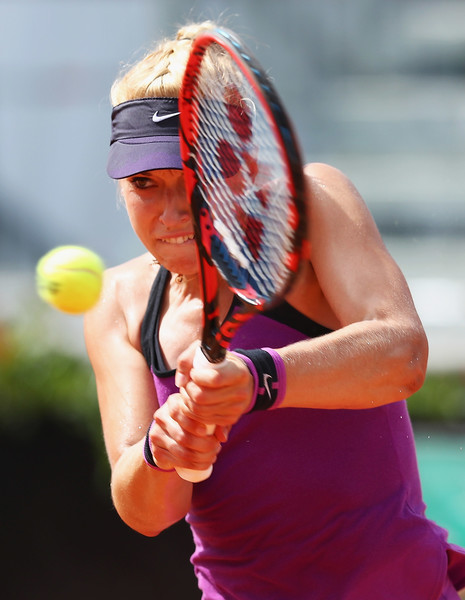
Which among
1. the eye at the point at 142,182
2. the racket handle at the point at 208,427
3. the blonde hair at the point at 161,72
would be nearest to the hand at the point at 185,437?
the racket handle at the point at 208,427

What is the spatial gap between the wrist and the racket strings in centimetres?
10

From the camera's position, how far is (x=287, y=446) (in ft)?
6.22

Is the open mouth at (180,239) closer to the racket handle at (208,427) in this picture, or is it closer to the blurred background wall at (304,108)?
the racket handle at (208,427)

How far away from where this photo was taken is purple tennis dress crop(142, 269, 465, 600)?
1.83 metres

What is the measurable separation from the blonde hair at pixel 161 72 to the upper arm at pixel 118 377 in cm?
48

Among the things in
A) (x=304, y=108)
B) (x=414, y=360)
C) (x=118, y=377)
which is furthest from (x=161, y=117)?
(x=304, y=108)

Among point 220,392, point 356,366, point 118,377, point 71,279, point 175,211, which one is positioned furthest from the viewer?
point 71,279

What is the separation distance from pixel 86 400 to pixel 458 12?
6.77 m

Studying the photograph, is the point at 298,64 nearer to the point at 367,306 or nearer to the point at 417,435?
the point at 417,435

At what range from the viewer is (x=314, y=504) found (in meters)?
1.87

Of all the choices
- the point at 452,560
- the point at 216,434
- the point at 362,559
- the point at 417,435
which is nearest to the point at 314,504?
the point at 362,559

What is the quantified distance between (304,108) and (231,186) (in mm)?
7701

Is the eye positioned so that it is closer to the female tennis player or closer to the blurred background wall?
the female tennis player

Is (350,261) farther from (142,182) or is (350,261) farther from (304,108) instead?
(304,108)
